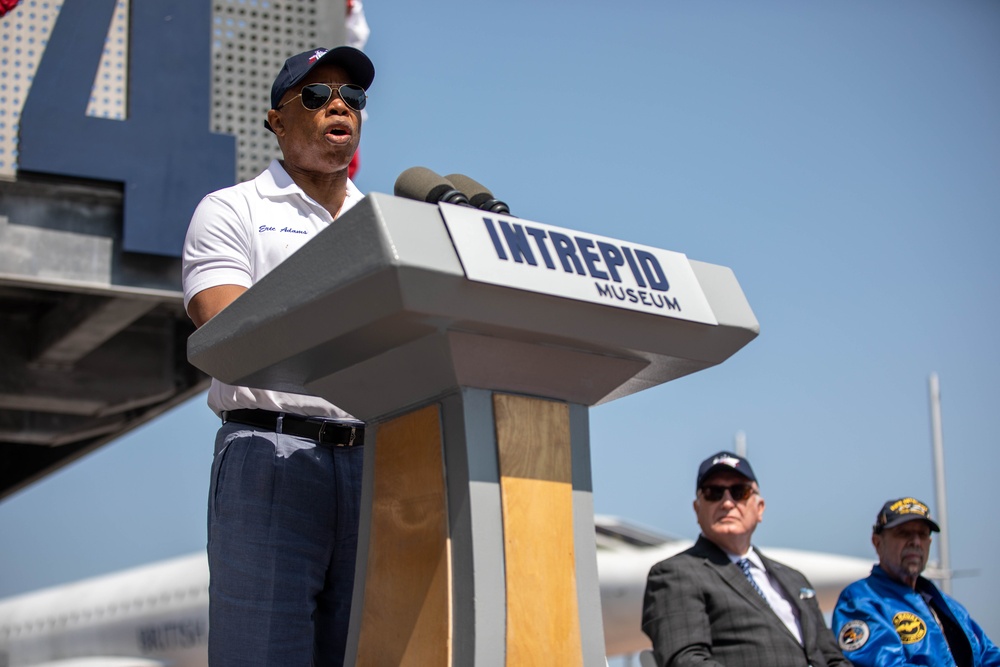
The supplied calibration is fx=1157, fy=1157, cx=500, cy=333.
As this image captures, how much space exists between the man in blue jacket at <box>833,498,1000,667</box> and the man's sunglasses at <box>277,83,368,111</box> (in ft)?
9.97

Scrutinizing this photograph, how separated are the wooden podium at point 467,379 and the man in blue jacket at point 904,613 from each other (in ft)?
9.03

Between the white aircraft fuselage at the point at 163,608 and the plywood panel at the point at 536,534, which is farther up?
the white aircraft fuselage at the point at 163,608

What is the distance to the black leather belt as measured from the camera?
2.45 meters

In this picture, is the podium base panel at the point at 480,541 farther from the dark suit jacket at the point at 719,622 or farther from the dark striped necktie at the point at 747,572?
the dark striped necktie at the point at 747,572

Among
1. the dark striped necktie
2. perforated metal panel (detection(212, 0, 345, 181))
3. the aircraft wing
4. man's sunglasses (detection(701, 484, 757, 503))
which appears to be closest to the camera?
the dark striped necktie

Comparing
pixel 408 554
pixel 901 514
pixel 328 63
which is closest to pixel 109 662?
pixel 901 514

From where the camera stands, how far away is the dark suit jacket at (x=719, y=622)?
385 cm

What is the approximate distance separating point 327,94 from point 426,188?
60 centimetres

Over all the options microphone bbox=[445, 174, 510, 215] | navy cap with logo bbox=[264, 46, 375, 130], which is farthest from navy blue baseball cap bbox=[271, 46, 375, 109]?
microphone bbox=[445, 174, 510, 215]

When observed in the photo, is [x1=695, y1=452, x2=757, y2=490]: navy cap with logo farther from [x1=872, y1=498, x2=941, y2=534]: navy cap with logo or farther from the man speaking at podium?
the man speaking at podium

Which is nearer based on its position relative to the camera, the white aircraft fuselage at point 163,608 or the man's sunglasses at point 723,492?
the man's sunglasses at point 723,492

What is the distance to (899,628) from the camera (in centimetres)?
452

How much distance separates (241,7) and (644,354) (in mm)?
7914

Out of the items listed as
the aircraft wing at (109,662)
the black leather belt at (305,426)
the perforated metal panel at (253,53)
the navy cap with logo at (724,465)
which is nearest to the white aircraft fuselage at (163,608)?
the aircraft wing at (109,662)
